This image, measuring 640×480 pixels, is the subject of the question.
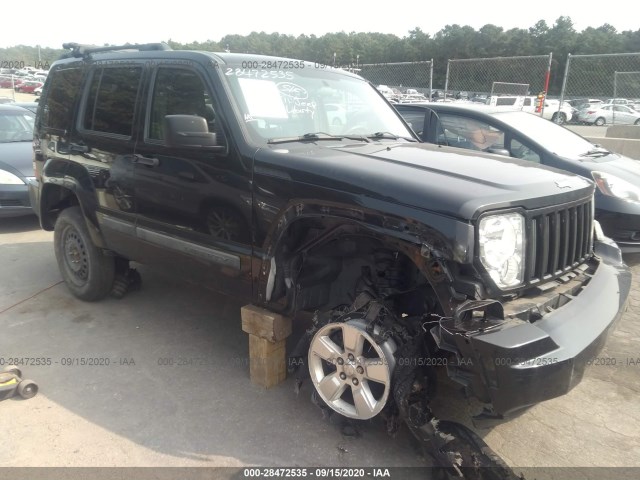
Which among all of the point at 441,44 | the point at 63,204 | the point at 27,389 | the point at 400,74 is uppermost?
the point at 441,44

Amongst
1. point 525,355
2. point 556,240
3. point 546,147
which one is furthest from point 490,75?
point 525,355

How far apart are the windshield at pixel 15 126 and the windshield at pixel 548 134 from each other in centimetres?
739

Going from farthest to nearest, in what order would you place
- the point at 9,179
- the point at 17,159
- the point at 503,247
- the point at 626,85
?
the point at 626,85 < the point at 17,159 < the point at 9,179 < the point at 503,247

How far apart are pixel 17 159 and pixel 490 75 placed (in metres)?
16.1

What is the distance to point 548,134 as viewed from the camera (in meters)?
6.20

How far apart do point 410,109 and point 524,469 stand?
16.1 ft

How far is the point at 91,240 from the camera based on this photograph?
4527mm

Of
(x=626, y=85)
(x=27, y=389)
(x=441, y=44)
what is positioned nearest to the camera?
(x=27, y=389)

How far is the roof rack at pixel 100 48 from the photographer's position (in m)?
4.02

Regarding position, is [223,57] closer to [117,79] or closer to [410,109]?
[117,79]

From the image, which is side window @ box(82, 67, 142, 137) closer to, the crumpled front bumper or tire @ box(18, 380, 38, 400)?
tire @ box(18, 380, 38, 400)

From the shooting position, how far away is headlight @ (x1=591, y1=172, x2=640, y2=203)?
17.6ft

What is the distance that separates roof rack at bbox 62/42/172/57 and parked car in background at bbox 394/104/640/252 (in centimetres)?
297

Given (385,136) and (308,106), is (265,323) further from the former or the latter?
(385,136)
